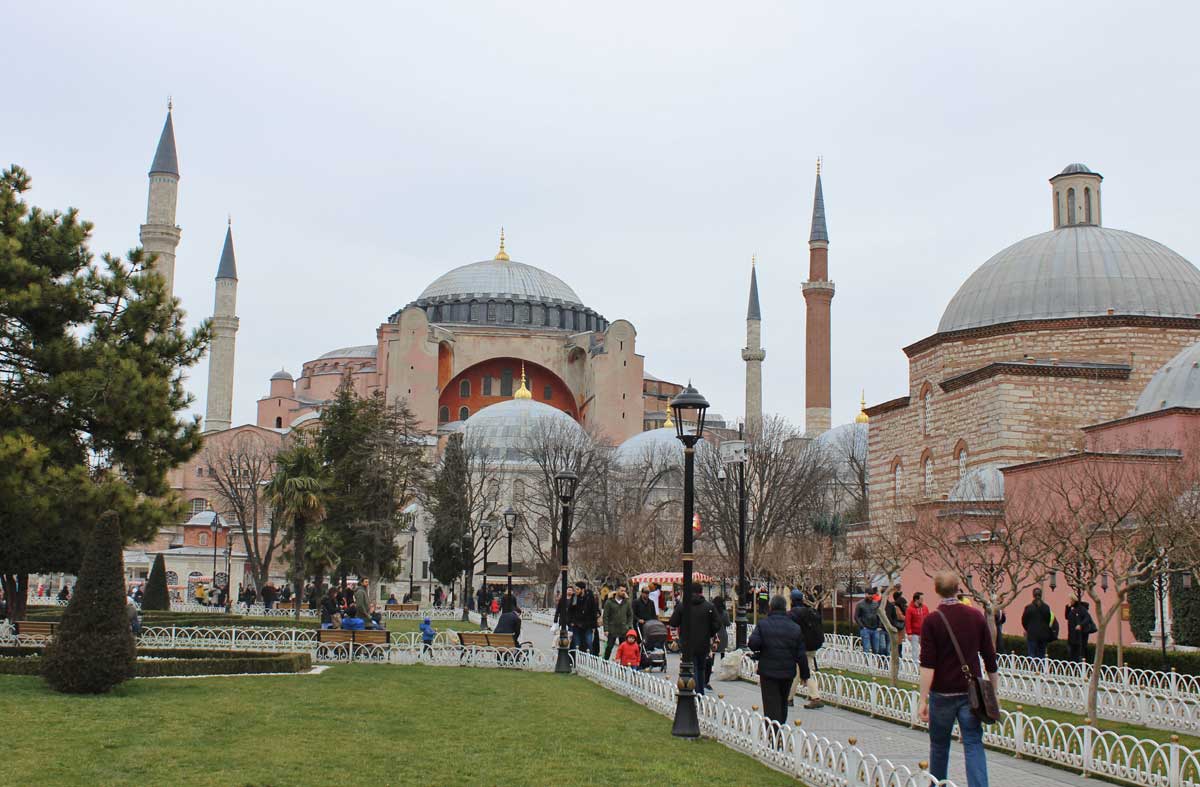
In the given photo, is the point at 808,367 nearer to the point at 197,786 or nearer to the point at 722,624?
the point at 722,624

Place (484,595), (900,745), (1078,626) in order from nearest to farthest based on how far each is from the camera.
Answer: (900,745), (1078,626), (484,595)

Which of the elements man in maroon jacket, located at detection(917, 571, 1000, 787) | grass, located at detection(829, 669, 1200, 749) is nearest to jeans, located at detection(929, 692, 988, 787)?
man in maroon jacket, located at detection(917, 571, 1000, 787)

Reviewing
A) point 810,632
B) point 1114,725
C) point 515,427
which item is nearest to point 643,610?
point 810,632

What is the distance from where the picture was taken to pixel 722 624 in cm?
1698

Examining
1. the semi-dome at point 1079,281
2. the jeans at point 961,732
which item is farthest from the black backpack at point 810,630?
the semi-dome at point 1079,281

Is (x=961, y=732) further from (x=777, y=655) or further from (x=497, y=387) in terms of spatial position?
(x=497, y=387)

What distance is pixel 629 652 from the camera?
48.9 ft

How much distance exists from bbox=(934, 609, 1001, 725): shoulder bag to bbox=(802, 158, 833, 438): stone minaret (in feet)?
150

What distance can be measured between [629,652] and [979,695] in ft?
30.0

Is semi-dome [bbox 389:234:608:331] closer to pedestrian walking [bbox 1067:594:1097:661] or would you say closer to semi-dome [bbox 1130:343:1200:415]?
semi-dome [bbox 1130:343:1200:415]

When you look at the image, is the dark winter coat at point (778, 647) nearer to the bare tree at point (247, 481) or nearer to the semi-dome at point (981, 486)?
the semi-dome at point (981, 486)

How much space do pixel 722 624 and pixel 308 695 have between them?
23.4ft

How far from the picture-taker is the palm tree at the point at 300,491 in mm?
26875

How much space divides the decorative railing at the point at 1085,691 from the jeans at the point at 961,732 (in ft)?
15.1
